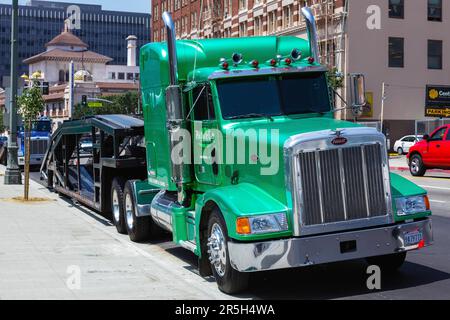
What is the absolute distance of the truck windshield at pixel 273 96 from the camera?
28.2ft

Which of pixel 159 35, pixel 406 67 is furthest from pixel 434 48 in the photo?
pixel 159 35

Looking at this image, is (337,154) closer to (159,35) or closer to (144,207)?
(144,207)

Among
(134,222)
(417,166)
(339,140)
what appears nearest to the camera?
(339,140)

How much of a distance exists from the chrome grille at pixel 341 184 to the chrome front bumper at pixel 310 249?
7.9 inches

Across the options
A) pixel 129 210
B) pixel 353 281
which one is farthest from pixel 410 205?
pixel 129 210

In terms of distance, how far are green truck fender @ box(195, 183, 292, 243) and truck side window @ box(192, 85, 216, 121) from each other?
1169 millimetres

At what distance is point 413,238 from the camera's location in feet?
25.9

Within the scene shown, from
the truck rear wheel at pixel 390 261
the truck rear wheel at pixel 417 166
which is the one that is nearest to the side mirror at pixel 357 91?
the truck rear wheel at pixel 390 261

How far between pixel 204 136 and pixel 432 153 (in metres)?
17.9

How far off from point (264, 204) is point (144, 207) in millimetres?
4579

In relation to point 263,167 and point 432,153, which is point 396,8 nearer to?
point 432,153

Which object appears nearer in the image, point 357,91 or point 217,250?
point 217,250

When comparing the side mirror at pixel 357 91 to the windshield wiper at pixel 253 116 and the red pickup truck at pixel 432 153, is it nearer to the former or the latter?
the windshield wiper at pixel 253 116
